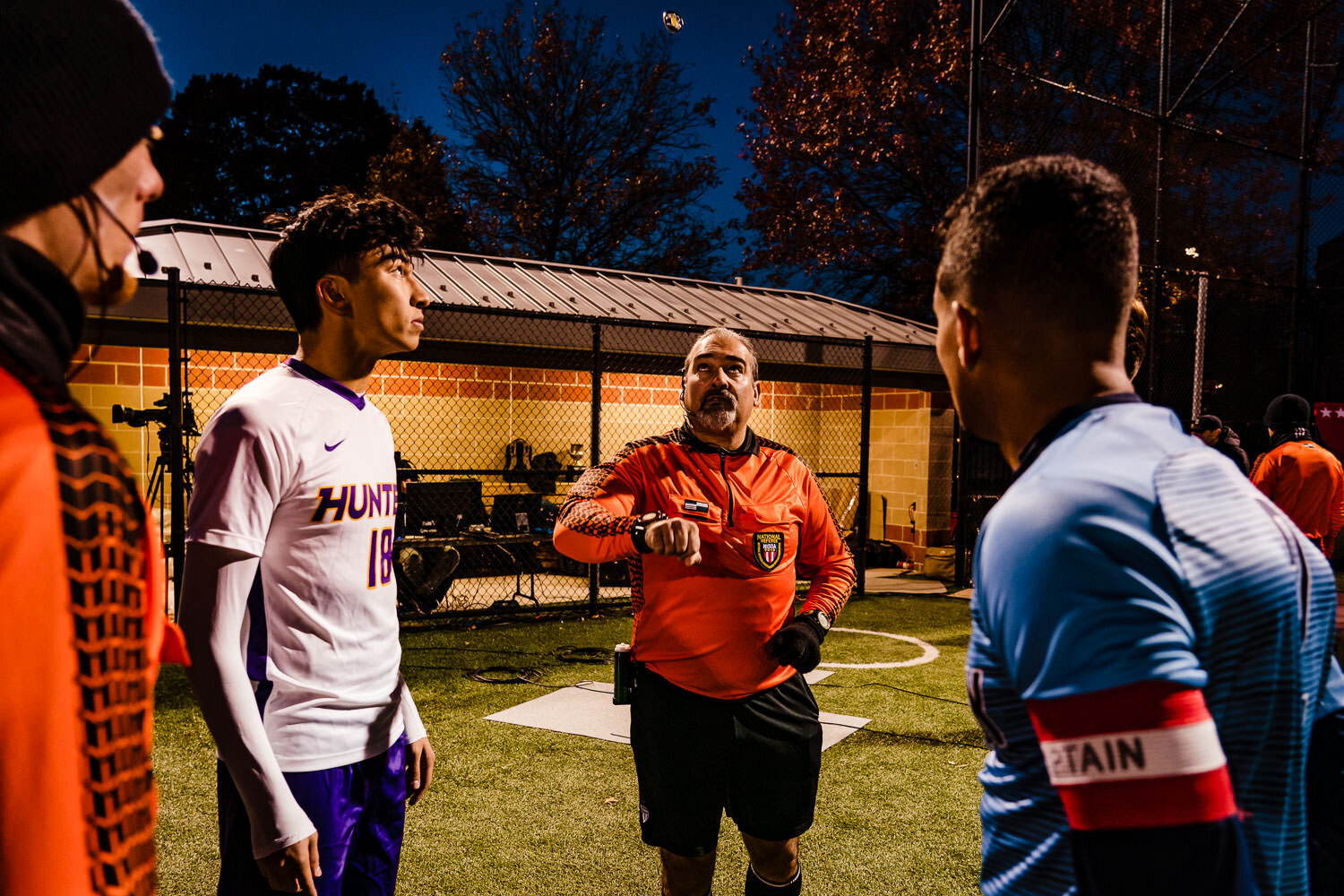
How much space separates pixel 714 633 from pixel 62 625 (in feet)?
7.25

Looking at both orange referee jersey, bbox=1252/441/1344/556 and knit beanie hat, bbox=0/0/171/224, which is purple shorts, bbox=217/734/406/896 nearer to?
knit beanie hat, bbox=0/0/171/224

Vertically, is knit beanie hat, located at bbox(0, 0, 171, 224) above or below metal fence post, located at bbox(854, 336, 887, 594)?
above

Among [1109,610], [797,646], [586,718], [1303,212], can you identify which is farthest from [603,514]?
[1303,212]

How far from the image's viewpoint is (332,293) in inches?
83.1

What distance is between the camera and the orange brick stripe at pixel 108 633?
26.1 inches

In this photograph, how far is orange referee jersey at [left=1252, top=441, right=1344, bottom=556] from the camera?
645 centimetres

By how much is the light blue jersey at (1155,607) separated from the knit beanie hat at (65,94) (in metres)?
0.99

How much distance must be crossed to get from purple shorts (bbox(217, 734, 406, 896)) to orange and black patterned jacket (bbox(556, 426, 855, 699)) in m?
0.91

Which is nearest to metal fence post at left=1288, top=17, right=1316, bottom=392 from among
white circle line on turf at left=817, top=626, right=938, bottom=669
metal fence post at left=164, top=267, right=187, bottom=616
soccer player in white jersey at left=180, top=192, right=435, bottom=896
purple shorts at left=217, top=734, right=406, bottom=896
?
white circle line on turf at left=817, top=626, right=938, bottom=669

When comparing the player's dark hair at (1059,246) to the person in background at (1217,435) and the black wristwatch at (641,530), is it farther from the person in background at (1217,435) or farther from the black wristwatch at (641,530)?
the person in background at (1217,435)

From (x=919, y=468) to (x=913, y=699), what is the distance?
284 inches

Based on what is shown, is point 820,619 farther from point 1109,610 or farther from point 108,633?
point 108,633

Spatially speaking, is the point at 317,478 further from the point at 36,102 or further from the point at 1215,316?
the point at 1215,316

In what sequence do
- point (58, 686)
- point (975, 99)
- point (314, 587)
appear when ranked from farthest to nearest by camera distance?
point (975, 99) → point (314, 587) → point (58, 686)
